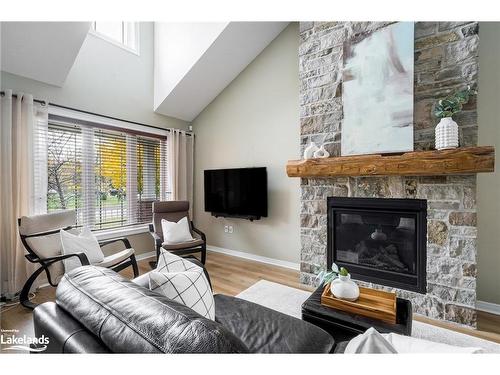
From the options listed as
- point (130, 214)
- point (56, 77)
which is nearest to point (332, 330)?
point (130, 214)

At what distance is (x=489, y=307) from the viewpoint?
2.16 m

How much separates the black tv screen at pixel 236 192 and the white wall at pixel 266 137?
0.17 meters

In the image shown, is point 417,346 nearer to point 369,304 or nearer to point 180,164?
point 369,304

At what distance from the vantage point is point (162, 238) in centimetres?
317

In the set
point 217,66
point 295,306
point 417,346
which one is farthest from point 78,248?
point 217,66

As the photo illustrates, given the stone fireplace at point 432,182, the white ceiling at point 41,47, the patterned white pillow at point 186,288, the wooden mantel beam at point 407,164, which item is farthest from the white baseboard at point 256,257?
the white ceiling at point 41,47

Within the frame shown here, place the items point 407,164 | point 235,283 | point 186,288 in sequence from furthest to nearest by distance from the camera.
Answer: point 235,283 → point 407,164 → point 186,288

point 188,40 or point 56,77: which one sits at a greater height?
point 188,40

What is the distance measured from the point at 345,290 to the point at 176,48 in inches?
147

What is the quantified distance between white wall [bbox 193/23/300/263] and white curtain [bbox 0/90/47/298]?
231 centimetres

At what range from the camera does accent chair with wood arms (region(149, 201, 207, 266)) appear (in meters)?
2.99

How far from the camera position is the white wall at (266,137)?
324 cm
